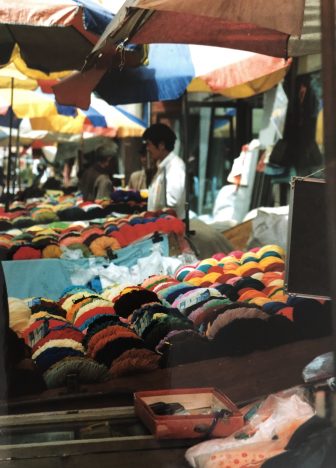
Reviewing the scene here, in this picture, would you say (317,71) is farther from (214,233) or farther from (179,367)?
(179,367)

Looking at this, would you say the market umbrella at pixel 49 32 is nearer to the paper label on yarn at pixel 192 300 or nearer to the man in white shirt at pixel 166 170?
the man in white shirt at pixel 166 170

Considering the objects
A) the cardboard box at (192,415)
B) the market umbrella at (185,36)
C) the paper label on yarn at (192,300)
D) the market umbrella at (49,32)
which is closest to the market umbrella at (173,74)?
the market umbrella at (185,36)

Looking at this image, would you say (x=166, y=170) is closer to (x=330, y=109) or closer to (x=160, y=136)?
(x=160, y=136)

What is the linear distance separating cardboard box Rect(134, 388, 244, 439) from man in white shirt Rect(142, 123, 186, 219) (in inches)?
163

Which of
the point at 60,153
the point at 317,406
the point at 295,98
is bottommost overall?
the point at 60,153

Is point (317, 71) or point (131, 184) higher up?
point (317, 71)

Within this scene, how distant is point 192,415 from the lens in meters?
3.02

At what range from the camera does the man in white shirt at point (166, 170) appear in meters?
7.32

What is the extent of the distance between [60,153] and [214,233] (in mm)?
17084

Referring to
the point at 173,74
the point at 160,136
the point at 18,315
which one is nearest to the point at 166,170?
the point at 160,136

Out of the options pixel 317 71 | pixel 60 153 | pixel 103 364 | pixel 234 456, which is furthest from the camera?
pixel 60 153

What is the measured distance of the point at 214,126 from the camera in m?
14.8

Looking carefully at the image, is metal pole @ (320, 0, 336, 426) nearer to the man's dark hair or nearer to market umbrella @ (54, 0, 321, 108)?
market umbrella @ (54, 0, 321, 108)

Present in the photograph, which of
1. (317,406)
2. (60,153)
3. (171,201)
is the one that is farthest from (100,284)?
(60,153)
